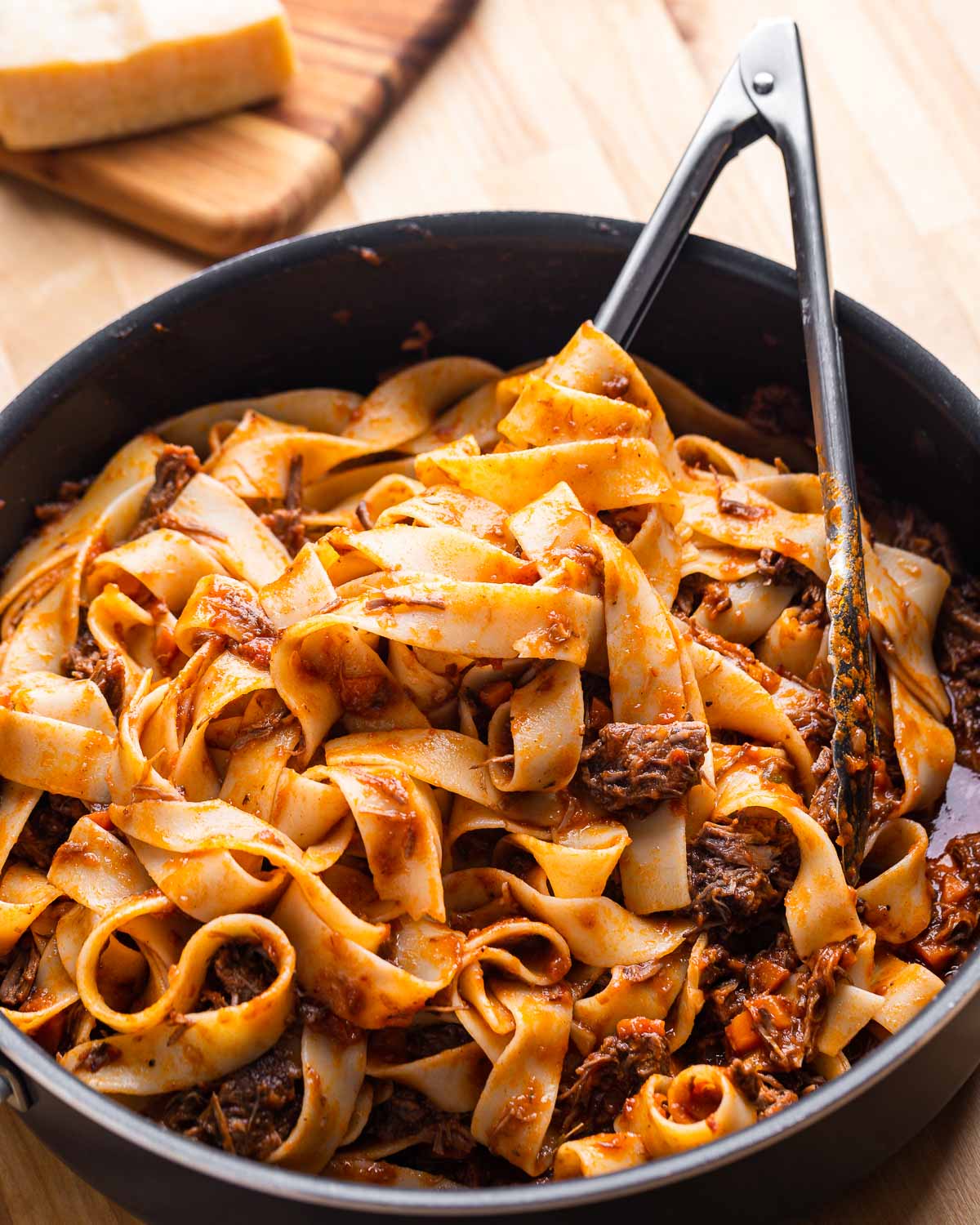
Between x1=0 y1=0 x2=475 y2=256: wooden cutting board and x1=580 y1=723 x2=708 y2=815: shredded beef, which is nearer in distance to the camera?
x1=580 y1=723 x2=708 y2=815: shredded beef

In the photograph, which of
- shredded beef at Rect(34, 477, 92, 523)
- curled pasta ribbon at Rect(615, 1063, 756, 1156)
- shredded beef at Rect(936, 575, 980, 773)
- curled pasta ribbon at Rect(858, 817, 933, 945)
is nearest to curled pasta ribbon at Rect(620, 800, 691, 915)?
curled pasta ribbon at Rect(615, 1063, 756, 1156)

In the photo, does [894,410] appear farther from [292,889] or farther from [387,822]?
[292,889]

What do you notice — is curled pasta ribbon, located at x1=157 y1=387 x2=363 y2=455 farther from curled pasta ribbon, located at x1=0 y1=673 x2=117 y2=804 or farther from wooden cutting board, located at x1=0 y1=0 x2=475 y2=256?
curled pasta ribbon, located at x1=0 y1=673 x2=117 y2=804

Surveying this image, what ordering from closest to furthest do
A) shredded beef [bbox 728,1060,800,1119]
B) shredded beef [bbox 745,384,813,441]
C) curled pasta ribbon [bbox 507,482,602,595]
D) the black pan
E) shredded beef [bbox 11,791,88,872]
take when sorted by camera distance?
shredded beef [bbox 728,1060,800,1119], curled pasta ribbon [bbox 507,482,602,595], shredded beef [bbox 11,791,88,872], the black pan, shredded beef [bbox 745,384,813,441]

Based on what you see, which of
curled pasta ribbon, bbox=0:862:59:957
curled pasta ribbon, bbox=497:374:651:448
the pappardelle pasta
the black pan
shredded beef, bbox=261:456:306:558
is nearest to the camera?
the pappardelle pasta

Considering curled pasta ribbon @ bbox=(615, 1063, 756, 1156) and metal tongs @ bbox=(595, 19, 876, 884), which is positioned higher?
metal tongs @ bbox=(595, 19, 876, 884)

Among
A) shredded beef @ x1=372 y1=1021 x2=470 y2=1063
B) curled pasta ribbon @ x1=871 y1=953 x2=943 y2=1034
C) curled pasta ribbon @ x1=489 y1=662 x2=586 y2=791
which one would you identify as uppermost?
curled pasta ribbon @ x1=489 y1=662 x2=586 y2=791
